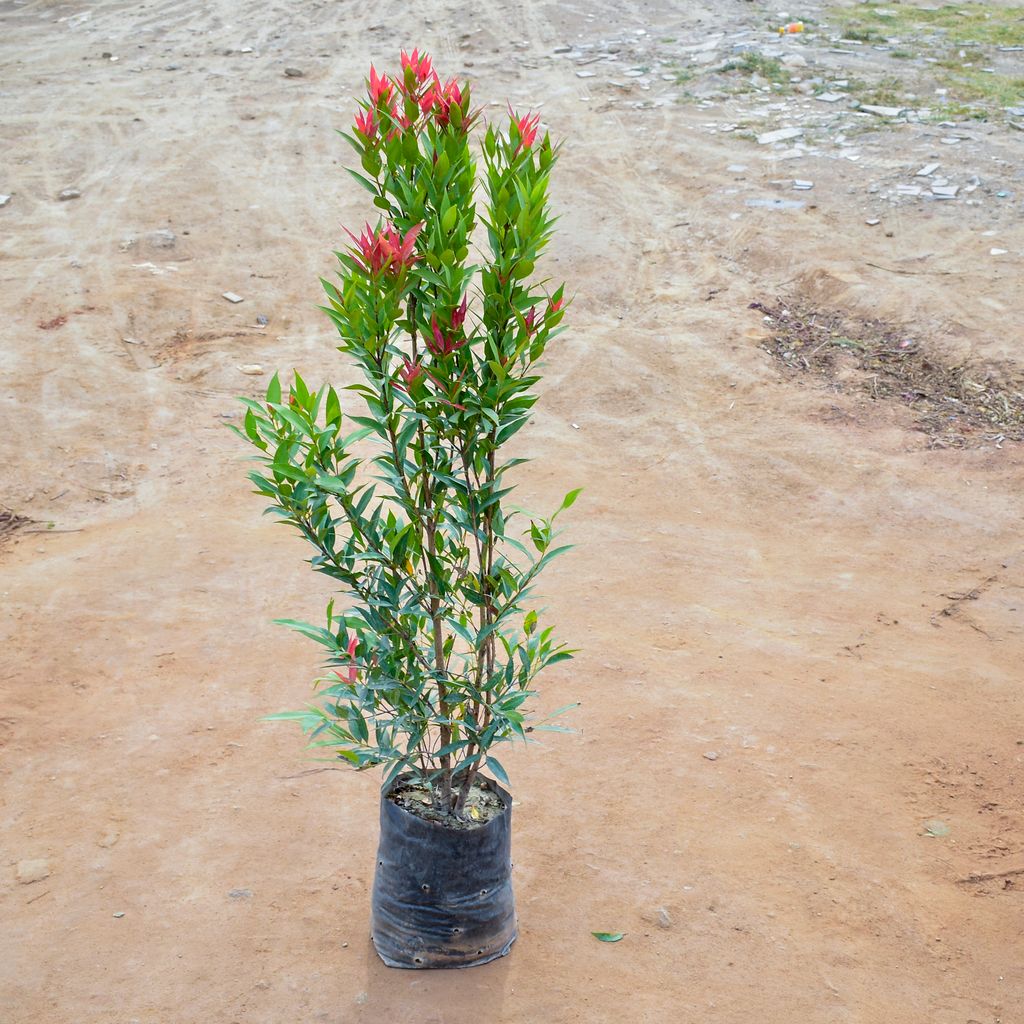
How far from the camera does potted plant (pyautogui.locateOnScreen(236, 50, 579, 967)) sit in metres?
2.57

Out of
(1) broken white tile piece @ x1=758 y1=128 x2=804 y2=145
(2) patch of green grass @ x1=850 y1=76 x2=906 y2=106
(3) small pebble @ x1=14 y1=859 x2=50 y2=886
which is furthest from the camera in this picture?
(2) patch of green grass @ x1=850 y1=76 x2=906 y2=106

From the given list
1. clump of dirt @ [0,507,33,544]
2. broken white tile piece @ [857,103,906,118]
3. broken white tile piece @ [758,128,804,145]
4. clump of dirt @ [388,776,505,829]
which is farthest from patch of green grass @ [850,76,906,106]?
clump of dirt @ [388,776,505,829]

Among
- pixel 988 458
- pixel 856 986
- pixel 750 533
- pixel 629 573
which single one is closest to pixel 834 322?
pixel 988 458

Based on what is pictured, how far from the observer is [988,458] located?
21.7ft

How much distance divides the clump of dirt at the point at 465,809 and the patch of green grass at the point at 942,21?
13.0 m

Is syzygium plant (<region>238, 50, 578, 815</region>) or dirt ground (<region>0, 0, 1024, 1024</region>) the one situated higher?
syzygium plant (<region>238, 50, 578, 815</region>)

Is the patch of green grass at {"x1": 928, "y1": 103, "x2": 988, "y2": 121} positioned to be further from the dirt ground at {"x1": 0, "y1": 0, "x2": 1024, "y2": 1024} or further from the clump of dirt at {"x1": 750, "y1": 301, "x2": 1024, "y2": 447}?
the clump of dirt at {"x1": 750, "y1": 301, "x2": 1024, "y2": 447}

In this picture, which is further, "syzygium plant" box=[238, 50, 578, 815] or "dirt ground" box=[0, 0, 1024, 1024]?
"dirt ground" box=[0, 0, 1024, 1024]

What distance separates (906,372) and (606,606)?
3.56 meters

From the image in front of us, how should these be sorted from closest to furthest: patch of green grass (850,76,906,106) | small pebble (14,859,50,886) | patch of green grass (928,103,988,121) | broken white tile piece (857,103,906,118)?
1. small pebble (14,859,50,886)
2. patch of green grass (928,103,988,121)
3. broken white tile piece (857,103,906,118)
4. patch of green grass (850,76,906,106)

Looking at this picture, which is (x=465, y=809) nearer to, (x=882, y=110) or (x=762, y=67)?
(x=882, y=110)

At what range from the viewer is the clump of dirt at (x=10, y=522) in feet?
19.4

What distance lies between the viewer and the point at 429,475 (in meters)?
2.92

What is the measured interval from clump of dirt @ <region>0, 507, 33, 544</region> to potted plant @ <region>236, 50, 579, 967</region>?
11.9 feet
